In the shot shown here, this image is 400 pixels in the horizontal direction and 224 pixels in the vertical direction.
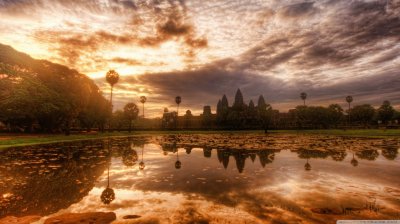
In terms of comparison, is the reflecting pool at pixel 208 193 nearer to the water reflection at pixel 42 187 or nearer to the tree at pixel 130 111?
the water reflection at pixel 42 187

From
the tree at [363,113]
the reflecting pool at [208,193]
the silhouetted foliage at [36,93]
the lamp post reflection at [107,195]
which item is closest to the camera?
the reflecting pool at [208,193]

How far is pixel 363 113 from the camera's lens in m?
113

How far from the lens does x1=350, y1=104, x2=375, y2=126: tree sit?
370 ft

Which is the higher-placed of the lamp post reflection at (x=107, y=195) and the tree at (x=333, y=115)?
the tree at (x=333, y=115)

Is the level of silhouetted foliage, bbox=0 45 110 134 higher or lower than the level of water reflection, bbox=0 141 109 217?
higher

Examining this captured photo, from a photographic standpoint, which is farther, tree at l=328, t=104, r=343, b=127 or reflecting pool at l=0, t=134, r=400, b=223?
tree at l=328, t=104, r=343, b=127

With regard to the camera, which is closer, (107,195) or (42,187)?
(107,195)

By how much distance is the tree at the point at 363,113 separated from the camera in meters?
113

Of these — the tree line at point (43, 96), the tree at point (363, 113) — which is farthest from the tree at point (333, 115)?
the tree line at point (43, 96)

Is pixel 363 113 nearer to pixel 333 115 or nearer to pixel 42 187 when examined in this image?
pixel 333 115

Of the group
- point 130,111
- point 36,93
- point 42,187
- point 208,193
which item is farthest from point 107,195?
point 130,111

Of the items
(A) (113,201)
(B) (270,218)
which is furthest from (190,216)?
(A) (113,201)

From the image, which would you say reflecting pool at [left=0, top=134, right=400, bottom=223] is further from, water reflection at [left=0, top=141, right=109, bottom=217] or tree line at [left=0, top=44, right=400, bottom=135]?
tree line at [left=0, top=44, right=400, bottom=135]

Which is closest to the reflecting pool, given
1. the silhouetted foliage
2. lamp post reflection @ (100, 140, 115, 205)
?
lamp post reflection @ (100, 140, 115, 205)
